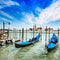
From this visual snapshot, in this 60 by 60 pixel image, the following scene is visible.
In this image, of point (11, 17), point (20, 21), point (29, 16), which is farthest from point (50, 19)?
point (11, 17)

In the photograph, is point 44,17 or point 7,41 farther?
point 7,41

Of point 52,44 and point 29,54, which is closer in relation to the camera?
point 29,54

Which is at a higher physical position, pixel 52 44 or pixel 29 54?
pixel 52 44

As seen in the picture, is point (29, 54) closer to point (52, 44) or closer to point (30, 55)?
point (30, 55)

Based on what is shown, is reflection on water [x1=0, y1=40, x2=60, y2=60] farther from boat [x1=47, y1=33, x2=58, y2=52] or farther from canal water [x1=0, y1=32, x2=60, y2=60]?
boat [x1=47, y1=33, x2=58, y2=52]

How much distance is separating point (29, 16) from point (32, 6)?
35cm

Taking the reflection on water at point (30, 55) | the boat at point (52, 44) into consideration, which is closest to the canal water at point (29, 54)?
the reflection on water at point (30, 55)

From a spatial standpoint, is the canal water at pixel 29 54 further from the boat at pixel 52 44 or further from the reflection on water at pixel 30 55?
the boat at pixel 52 44

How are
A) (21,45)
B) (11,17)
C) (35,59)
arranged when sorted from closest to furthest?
(35,59), (11,17), (21,45)

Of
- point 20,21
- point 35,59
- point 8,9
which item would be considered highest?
point 8,9

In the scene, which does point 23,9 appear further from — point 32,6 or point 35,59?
point 35,59

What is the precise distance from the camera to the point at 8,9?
3.96 metres

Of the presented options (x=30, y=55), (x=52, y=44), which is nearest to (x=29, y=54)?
(x=30, y=55)

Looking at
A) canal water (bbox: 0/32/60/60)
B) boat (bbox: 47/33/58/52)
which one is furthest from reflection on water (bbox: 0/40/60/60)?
boat (bbox: 47/33/58/52)
